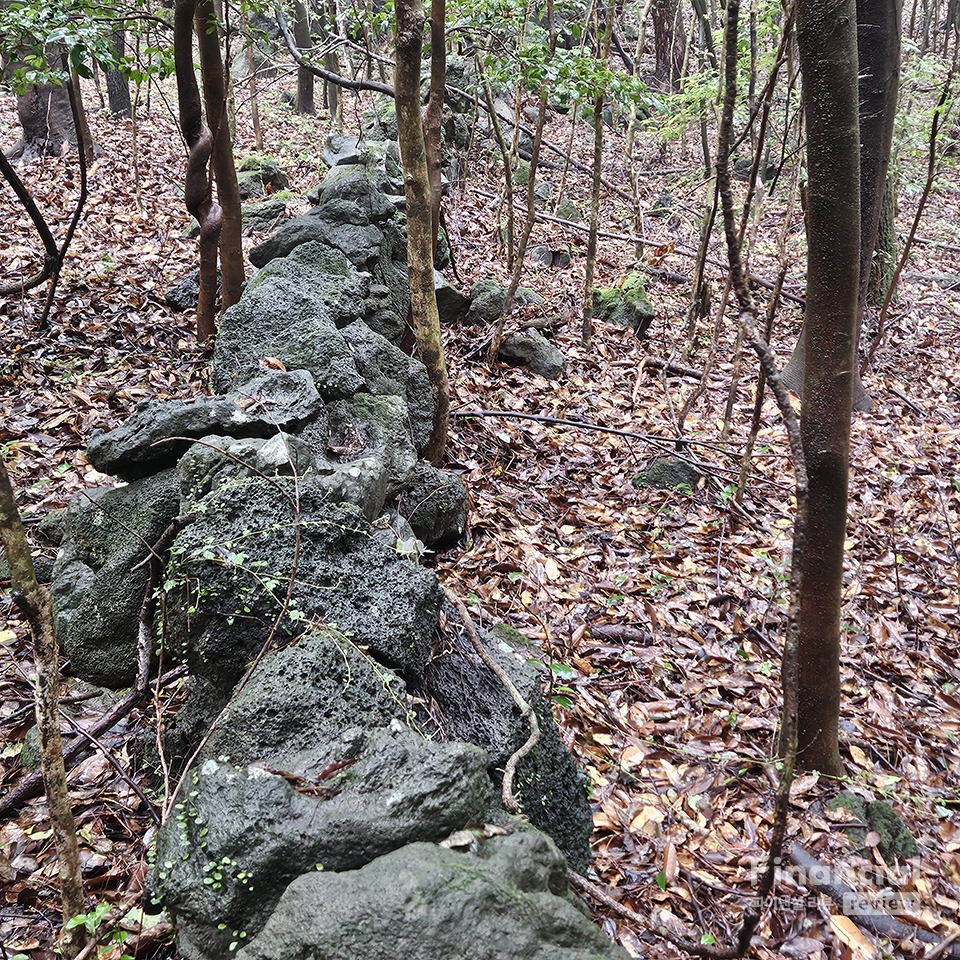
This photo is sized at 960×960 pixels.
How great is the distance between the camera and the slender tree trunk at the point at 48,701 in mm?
1982

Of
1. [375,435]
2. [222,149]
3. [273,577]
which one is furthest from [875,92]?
[273,577]

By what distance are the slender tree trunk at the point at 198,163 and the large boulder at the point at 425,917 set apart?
4.76 metres

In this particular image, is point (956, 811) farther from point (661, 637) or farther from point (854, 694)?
point (661, 637)

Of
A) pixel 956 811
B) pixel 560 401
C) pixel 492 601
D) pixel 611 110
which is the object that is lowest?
pixel 956 811

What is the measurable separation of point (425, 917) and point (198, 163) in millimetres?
5224

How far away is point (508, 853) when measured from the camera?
6.31 ft

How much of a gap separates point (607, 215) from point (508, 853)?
12925mm

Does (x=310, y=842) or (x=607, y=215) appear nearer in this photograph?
(x=310, y=842)

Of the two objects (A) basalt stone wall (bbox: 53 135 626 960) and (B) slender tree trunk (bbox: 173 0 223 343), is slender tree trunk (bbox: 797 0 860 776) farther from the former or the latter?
(B) slender tree trunk (bbox: 173 0 223 343)

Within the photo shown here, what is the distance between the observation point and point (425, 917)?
163cm

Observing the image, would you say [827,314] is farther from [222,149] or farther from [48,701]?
[222,149]

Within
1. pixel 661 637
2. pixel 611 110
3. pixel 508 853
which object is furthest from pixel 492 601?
pixel 611 110

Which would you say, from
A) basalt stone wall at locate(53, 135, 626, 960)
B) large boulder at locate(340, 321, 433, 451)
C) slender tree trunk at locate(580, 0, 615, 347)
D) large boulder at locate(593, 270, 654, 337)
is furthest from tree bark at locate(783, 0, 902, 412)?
basalt stone wall at locate(53, 135, 626, 960)

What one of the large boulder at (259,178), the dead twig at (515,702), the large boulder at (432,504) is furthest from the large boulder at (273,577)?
the large boulder at (259,178)
